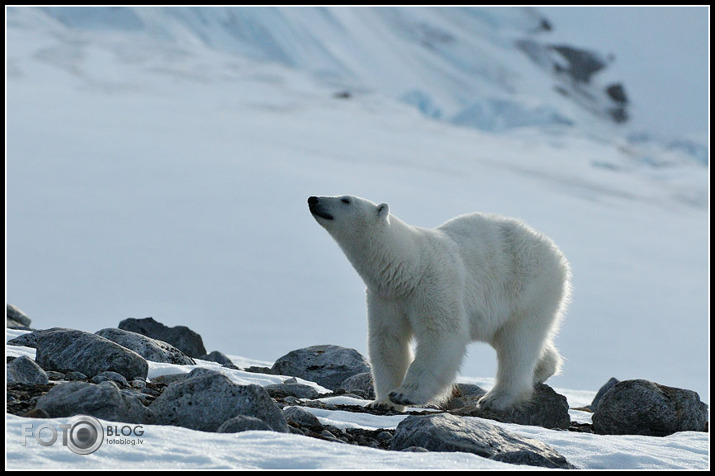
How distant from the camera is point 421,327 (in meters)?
6.86

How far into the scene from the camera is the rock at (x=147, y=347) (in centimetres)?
817

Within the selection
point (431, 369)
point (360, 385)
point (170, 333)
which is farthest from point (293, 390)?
point (170, 333)

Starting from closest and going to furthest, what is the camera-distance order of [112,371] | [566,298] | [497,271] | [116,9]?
[112,371]
[497,271]
[566,298]
[116,9]

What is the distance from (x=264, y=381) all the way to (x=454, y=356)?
6.96 feet

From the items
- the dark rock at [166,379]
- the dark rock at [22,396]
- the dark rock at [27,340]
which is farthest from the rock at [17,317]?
the dark rock at [22,396]

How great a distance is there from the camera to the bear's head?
272 inches

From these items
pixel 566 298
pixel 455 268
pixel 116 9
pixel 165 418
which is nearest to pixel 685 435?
pixel 566 298

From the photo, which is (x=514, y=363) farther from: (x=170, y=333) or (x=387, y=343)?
(x=170, y=333)

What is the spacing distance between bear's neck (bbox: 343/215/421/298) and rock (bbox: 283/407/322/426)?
5.47 feet

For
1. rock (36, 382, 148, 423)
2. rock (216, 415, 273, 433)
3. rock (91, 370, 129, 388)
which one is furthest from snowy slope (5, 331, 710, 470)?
rock (91, 370, 129, 388)

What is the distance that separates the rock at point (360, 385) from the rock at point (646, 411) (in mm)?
2084

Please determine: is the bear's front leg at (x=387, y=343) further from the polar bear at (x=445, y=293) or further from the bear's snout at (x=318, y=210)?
the bear's snout at (x=318, y=210)

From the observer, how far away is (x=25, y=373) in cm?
578

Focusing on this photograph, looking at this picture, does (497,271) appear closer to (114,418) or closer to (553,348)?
(553,348)
